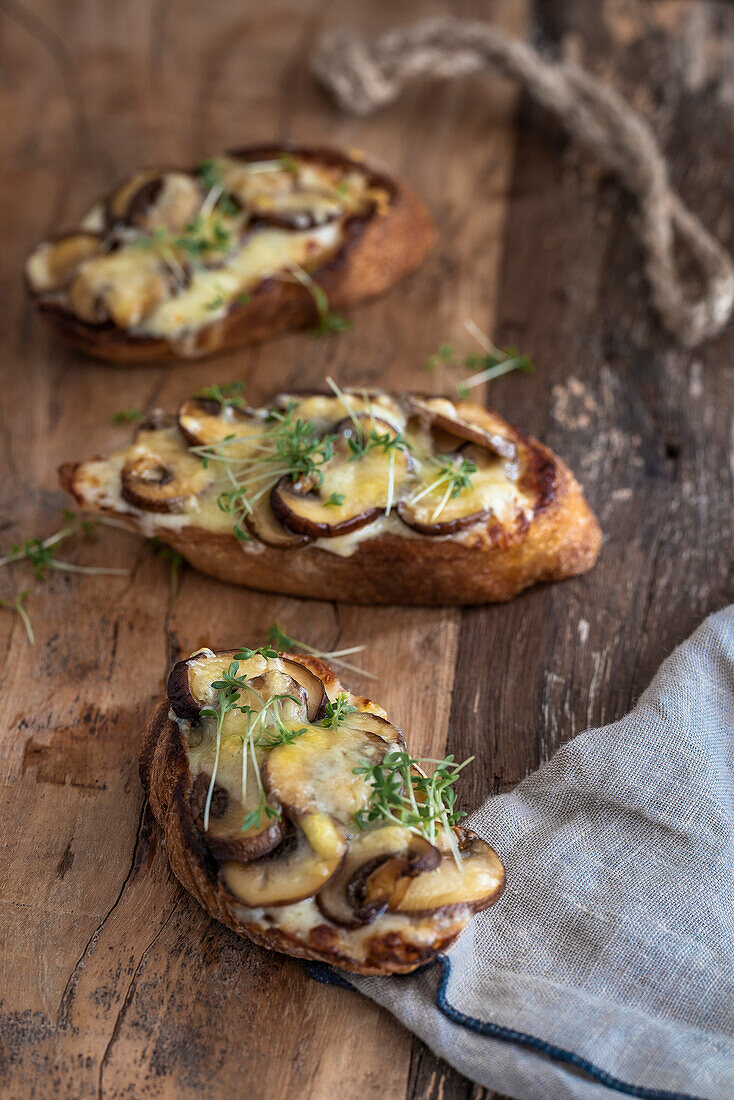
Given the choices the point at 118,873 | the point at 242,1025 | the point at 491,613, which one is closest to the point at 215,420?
the point at 491,613

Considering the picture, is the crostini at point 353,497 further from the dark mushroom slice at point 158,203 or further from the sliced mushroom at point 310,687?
the dark mushroom slice at point 158,203

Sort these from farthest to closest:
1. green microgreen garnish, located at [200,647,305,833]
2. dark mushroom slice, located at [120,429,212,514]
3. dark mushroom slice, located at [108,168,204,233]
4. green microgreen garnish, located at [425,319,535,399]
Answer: green microgreen garnish, located at [425,319,535,399] → dark mushroom slice, located at [108,168,204,233] → dark mushroom slice, located at [120,429,212,514] → green microgreen garnish, located at [200,647,305,833]

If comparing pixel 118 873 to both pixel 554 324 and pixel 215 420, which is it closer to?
pixel 215 420

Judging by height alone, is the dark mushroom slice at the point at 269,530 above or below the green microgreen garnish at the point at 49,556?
above

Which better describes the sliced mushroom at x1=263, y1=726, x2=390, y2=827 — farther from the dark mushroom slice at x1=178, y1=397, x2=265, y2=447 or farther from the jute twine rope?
the jute twine rope

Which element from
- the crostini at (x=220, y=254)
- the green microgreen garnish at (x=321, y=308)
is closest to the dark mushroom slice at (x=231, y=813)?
the crostini at (x=220, y=254)

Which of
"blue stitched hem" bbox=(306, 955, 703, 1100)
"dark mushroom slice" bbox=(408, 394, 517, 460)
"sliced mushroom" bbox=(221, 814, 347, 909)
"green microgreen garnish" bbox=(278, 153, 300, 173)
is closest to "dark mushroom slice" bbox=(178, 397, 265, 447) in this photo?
"dark mushroom slice" bbox=(408, 394, 517, 460)
